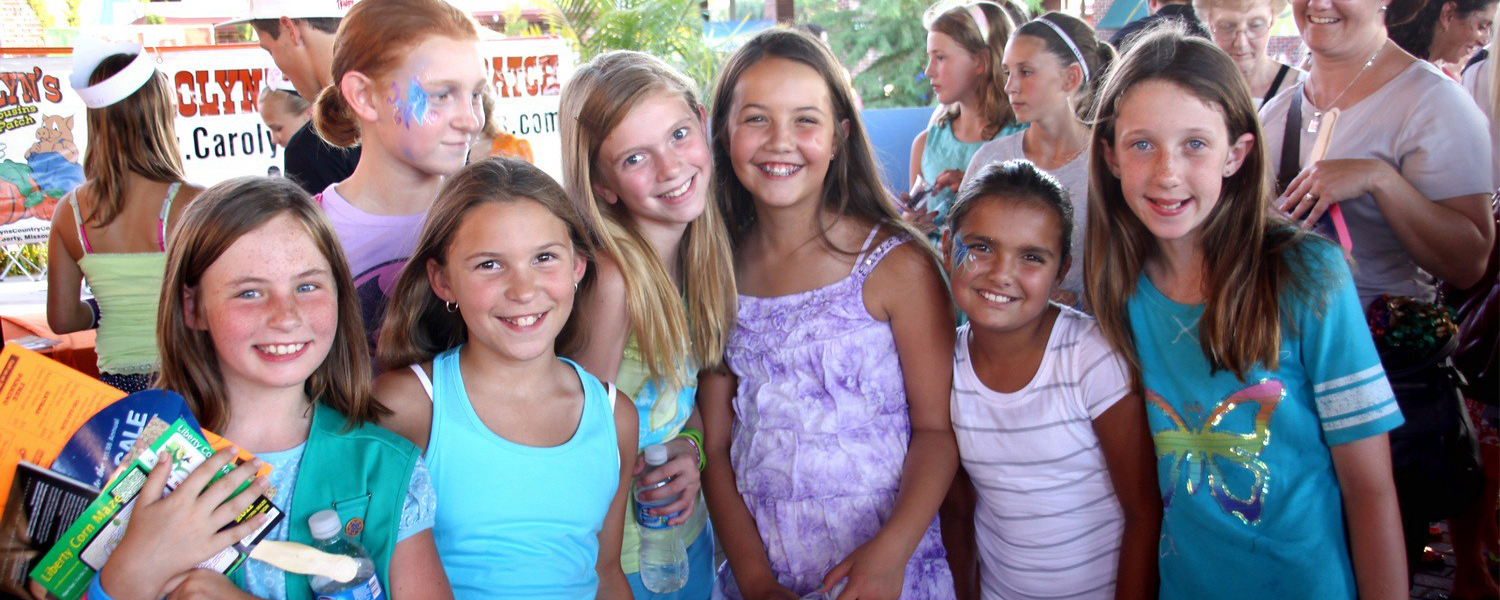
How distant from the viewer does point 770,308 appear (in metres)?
2.25

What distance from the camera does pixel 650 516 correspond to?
2178mm

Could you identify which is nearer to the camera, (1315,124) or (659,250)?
(659,250)

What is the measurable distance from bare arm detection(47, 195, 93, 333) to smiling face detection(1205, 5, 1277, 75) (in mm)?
4157

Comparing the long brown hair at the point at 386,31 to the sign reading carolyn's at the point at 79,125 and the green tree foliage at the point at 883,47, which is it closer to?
the sign reading carolyn's at the point at 79,125

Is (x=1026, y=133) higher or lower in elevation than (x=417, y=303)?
higher

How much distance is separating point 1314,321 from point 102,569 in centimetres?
211

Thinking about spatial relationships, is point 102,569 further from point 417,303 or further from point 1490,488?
point 1490,488

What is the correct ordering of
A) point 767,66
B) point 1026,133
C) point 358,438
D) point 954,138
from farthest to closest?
point 954,138, point 1026,133, point 767,66, point 358,438

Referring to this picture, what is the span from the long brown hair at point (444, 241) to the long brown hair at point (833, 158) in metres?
0.52

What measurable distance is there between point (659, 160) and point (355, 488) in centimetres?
100

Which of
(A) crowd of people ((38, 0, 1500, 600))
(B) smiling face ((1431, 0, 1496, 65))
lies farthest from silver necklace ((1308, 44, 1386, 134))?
(B) smiling face ((1431, 0, 1496, 65))

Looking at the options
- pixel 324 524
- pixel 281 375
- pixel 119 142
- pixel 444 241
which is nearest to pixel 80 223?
pixel 119 142

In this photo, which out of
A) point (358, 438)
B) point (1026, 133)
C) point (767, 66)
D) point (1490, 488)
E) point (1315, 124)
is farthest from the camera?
point (1026, 133)

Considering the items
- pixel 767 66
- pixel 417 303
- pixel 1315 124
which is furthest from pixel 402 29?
pixel 1315 124
